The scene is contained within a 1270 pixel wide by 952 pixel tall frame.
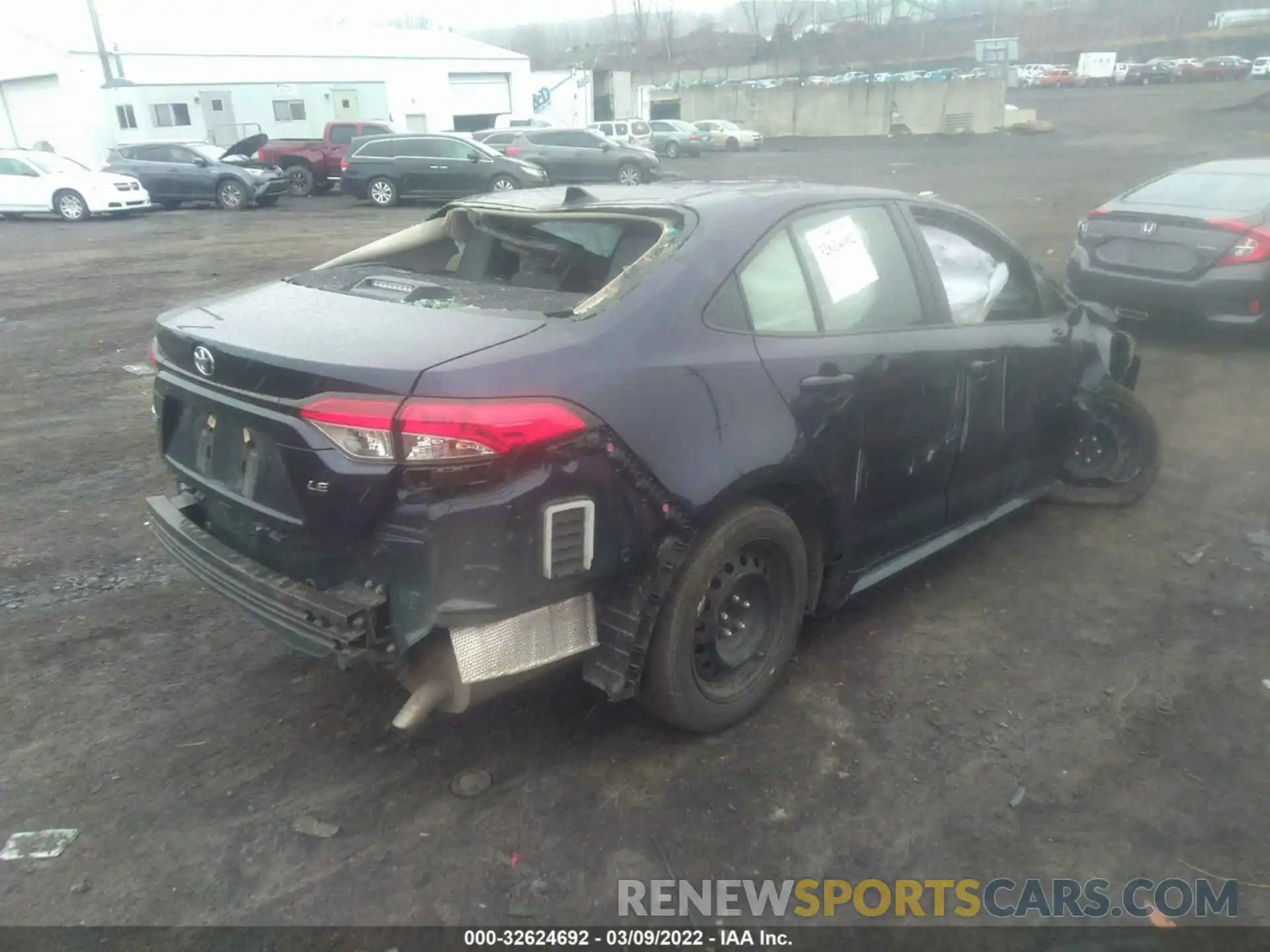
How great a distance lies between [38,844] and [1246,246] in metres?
8.21

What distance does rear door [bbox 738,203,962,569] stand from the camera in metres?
3.05

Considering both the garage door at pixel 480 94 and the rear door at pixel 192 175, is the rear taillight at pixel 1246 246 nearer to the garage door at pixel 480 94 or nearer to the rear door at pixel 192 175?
the rear door at pixel 192 175

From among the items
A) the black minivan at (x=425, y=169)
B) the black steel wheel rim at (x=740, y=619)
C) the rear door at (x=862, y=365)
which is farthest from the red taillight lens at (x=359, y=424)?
the black minivan at (x=425, y=169)

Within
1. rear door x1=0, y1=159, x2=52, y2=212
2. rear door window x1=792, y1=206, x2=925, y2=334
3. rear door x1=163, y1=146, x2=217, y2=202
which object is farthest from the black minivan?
rear door window x1=792, y1=206, x2=925, y2=334

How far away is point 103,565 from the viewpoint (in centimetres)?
432

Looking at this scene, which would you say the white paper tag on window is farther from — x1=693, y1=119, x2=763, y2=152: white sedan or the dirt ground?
x1=693, y1=119, x2=763, y2=152: white sedan

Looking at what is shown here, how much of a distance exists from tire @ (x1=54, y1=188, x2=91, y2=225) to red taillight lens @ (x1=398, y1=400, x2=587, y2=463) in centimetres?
2122

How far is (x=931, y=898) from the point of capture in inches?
97.5

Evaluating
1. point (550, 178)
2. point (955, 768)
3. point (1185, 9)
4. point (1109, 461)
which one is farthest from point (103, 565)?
point (1185, 9)

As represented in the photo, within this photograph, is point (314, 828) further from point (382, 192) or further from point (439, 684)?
point (382, 192)

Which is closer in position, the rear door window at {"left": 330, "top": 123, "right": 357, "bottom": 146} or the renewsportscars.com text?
the renewsportscars.com text

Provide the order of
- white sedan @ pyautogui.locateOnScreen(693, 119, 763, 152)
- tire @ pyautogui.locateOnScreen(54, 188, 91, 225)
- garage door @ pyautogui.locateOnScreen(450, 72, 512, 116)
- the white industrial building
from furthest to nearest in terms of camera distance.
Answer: garage door @ pyautogui.locateOnScreen(450, 72, 512, 116) < white sedan @ pyautogui.locateOnScreen(693, 119, 763, 152) < the white industrial building < tire @ pyautogui.locateOnScreen(54, 188, 91, 225)

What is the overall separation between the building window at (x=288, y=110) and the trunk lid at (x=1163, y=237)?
3107cm

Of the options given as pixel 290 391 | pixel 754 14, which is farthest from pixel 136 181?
pixel 754 14
